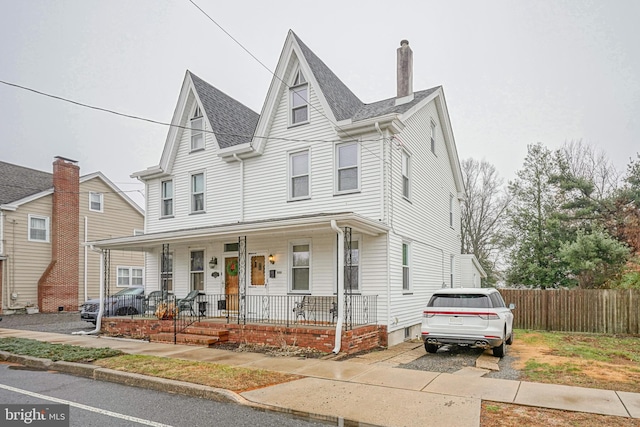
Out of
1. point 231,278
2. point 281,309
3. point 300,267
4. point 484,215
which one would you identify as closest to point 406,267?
point 300,267

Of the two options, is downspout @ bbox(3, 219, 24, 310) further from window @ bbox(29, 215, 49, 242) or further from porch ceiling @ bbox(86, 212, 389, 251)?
porch ceiling @ bbox(86, 212, 389, 251)

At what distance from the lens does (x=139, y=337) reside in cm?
1423

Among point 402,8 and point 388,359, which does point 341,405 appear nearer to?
point 388,359

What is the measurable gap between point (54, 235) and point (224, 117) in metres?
14.8

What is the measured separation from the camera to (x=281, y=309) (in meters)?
14.1

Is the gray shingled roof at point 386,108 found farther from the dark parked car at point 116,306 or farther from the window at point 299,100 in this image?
the dark parked car at point 116,306

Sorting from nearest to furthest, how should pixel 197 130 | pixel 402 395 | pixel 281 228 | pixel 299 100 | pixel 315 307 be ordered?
pixel 402 395, pixel 281 228, pixel 315 307, pixel 299 100, pixel 197 130

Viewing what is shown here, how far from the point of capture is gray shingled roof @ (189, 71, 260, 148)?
16.5 meters

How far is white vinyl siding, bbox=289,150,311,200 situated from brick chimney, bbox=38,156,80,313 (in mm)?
17508

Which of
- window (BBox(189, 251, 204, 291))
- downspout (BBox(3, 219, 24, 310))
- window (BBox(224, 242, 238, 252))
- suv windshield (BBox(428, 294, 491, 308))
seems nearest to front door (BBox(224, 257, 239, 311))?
window (BBox(224, 242, 238, 252))

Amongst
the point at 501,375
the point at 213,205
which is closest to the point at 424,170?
the point at 213,205

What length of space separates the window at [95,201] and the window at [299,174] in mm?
18474

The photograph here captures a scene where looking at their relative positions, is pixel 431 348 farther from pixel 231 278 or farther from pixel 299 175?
pixel 231 278

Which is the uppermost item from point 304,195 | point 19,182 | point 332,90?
point 332,90
